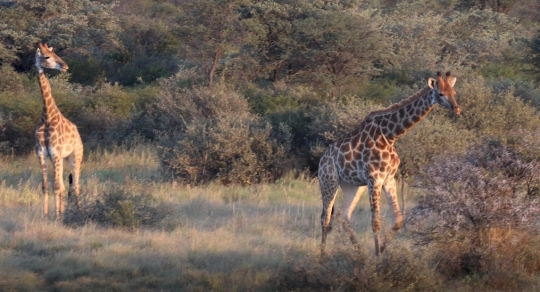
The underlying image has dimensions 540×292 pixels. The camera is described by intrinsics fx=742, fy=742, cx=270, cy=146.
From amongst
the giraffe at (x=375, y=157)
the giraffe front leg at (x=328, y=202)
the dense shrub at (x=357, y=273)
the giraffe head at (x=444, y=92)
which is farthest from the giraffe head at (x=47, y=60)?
the giraffe head at (x=444, y=92)

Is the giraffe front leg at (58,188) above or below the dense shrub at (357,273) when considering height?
below

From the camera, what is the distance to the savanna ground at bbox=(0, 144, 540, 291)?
23.6ft

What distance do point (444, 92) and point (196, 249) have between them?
316cm

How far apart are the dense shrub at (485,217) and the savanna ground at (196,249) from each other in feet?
0.52

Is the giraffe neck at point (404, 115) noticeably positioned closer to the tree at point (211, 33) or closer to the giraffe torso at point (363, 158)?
the giraffe torso at point (363, 158)

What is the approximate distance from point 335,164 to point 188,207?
10.8 feet

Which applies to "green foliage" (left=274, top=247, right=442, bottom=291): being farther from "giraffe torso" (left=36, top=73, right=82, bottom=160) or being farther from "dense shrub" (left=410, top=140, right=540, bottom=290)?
"giraffe torso" (left=36, top=73, right=82, bottom=160)

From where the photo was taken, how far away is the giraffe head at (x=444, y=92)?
24.8 ft

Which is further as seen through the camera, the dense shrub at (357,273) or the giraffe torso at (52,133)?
the giraffe torso at (52,133)

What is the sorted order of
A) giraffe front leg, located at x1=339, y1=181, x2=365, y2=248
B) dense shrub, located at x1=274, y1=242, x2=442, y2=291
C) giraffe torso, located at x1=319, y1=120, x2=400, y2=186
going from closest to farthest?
dense shrub, located at x1=274, y1=242, x2=442, y2=291 → giraffe torso, located at x1=319, y1=120, x2=400, y2=186 → giraffe front leg, located at x1=339, y1=181, x2=365, y2=248

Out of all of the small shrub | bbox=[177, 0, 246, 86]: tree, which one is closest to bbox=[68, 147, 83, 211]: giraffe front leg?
the small shrub

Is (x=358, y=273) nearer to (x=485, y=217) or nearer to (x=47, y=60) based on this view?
(x=485, y=217)

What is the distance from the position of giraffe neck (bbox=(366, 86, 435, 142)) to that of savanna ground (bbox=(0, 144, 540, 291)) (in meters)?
1.21

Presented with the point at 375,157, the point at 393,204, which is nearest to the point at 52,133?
the point at 375,157
